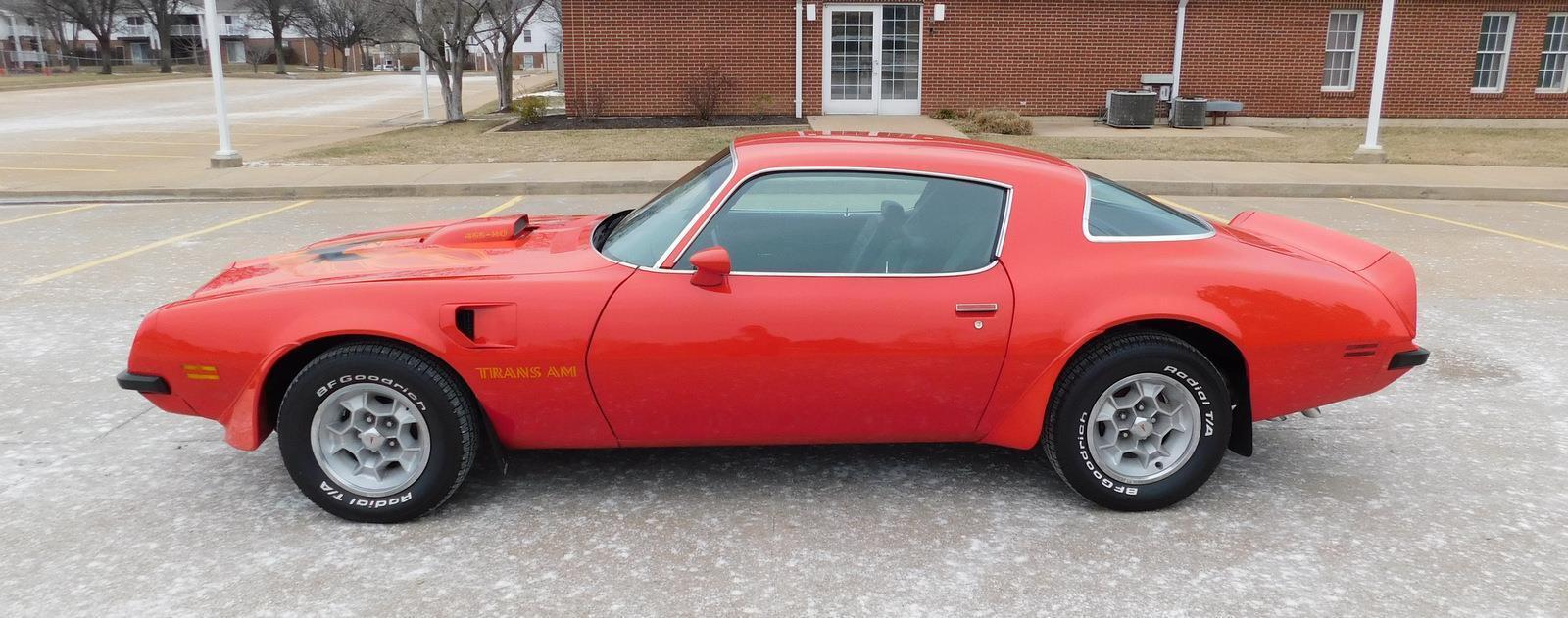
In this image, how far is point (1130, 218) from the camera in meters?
3.78

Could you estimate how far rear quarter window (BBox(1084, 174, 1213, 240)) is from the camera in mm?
3703

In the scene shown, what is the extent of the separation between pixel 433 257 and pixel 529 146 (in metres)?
14.2

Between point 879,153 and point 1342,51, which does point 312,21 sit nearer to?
point 1342,51

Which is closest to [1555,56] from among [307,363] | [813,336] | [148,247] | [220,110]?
[220,110]

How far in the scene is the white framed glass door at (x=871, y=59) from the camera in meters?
21.5

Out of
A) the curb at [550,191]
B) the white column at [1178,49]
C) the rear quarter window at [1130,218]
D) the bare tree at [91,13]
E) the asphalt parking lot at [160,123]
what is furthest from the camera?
the bare tree at [91,13]

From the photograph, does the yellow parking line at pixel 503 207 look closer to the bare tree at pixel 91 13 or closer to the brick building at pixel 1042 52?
the brick building at pixel 1042 52

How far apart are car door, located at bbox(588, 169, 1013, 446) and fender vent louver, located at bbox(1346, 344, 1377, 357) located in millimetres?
1186

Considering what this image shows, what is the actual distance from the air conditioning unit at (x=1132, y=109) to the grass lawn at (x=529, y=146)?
21.7 ft

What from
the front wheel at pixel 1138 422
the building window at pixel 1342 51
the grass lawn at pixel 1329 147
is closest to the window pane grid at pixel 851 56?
the grass lawn at pixel 1329 147

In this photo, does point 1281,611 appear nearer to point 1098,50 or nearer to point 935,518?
point 935,518

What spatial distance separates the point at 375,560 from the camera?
331cm

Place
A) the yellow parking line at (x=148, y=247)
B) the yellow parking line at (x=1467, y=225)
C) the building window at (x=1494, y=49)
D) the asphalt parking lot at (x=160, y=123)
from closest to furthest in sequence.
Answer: the yellow parking line at (x=148, y=247), the yellow parking line at (x=1467, y=225), the asphalt parking lot at (x=160, y=123), the building window at (x=1494, y=49)

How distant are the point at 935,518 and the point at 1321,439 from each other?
186 centimetres
